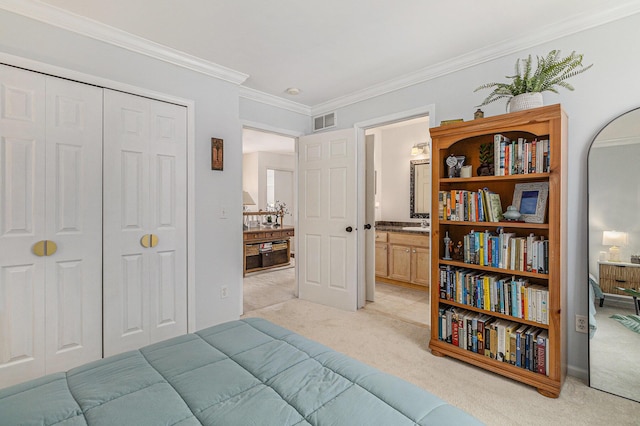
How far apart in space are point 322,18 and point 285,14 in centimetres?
26

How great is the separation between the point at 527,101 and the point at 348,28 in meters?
1.36

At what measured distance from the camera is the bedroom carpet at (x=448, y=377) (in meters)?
1.82

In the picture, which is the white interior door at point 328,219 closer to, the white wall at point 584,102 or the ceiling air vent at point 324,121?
the ceiling air vent at point 324,121

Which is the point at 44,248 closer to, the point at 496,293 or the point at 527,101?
the point at 496,293

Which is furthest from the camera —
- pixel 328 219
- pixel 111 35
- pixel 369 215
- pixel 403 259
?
pixel 403 259

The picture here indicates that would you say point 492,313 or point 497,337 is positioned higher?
point 492,313

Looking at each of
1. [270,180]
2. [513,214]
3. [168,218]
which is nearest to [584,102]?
[513,214]

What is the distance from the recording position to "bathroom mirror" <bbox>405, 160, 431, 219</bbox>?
5.08 m

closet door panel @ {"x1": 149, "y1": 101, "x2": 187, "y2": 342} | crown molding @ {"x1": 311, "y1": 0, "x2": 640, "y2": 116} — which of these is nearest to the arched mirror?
crown molding @ {"x1": 311, "y1": 0, "x2": 640, "y2": 116}

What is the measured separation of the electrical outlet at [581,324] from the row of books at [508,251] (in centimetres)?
53

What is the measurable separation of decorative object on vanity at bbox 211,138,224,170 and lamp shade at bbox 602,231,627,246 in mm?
3076

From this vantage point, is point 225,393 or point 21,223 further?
point 21,223

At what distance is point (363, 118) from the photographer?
368 cm

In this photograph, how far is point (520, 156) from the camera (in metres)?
2.20
